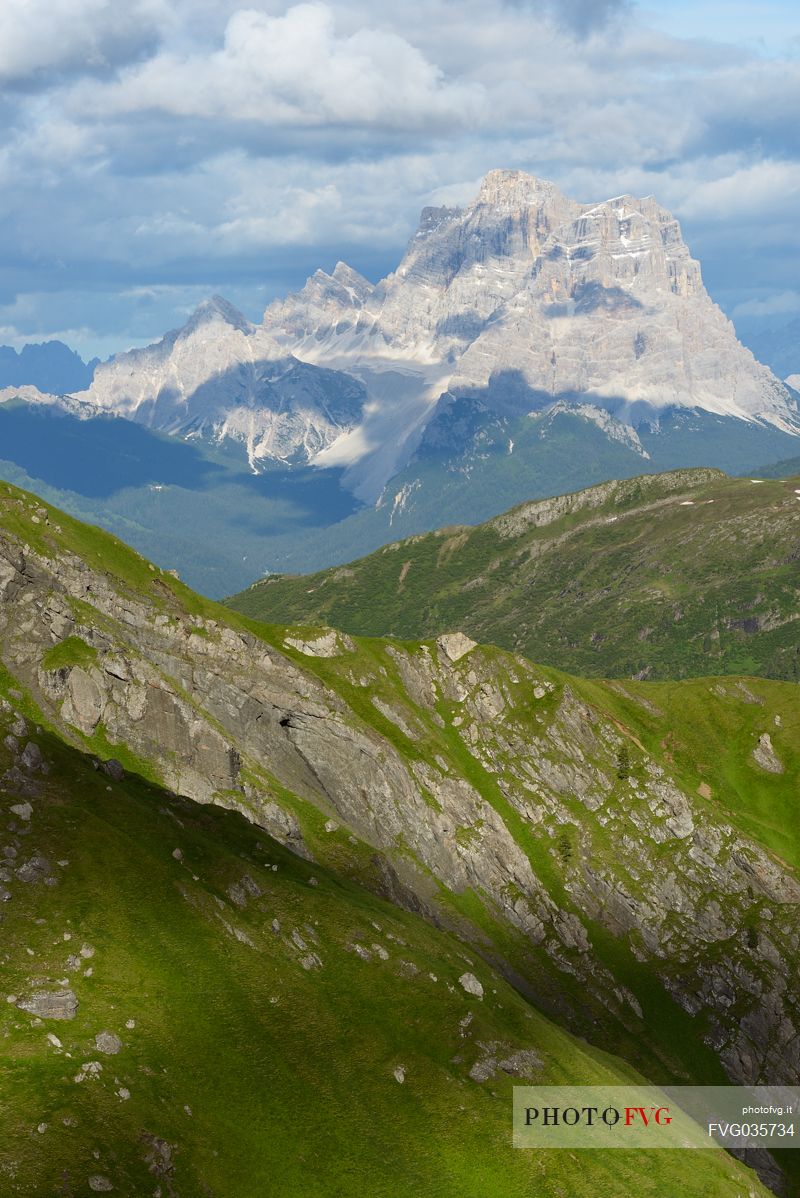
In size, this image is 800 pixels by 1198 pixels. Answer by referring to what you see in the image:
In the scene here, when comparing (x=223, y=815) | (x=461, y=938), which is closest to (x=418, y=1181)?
(x=223, y=815)

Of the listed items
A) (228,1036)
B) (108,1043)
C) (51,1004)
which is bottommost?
(228,1036)

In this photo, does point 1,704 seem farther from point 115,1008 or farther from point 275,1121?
point 275,1121

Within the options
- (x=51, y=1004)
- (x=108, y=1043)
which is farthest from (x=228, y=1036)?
(x=51, y=1004)

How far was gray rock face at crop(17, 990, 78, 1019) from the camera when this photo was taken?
101m

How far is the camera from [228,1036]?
111812 mm

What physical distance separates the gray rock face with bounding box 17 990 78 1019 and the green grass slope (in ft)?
2.17

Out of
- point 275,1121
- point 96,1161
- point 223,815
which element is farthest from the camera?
point 223,815

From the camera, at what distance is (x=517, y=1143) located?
114375mm

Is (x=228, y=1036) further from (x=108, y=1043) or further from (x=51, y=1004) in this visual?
(x=51, y=1004)

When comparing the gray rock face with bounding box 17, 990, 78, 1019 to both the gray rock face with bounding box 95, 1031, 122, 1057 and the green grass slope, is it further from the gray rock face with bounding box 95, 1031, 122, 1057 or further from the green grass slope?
the gray rock face with bounding box 95, 1031, 122, 1057

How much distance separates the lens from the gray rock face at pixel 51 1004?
333 feet

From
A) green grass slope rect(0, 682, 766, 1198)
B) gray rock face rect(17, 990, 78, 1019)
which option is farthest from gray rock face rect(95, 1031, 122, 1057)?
gray rock face rect(17, 990, 78, 1019)

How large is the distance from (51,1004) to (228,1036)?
18184mm

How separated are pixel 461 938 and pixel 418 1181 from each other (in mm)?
92610
